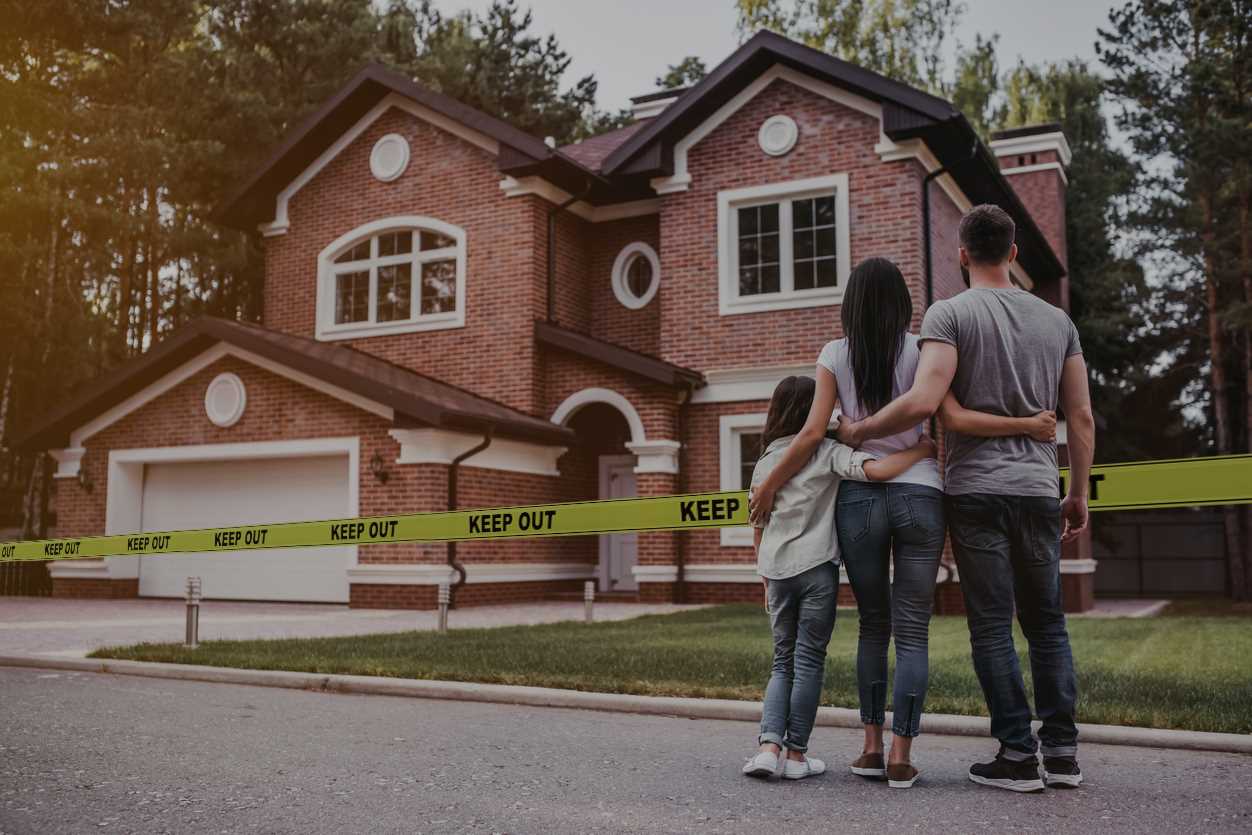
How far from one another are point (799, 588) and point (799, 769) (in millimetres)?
731

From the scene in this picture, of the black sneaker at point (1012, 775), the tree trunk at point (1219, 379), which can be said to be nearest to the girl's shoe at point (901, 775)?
the black sneaker at point (1012, 775)

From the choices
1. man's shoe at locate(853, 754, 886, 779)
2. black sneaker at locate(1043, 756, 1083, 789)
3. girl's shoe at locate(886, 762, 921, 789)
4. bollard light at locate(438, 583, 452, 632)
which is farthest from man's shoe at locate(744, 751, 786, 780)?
bollard light at locate(438, 583, 452, 632)

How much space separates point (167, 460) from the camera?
17.9m

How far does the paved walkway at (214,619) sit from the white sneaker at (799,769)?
22.9 ft

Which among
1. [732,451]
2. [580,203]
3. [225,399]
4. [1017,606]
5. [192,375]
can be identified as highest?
[580,203]

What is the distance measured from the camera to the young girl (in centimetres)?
459

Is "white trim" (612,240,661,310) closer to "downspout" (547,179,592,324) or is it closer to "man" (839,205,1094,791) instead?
"downspout" (547,179,592,324)

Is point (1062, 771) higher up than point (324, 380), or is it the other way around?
point (324, 380)

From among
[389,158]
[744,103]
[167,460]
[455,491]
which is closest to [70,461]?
[167,460]

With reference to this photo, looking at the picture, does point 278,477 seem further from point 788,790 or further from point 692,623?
point 788,790

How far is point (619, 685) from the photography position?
23.7 ft

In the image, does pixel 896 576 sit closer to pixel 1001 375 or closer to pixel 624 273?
pixel 1001 375

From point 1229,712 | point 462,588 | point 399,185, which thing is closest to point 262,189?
point 399,185

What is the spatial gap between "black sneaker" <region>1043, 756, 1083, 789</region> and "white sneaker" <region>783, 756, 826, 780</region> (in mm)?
873
